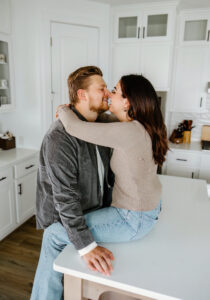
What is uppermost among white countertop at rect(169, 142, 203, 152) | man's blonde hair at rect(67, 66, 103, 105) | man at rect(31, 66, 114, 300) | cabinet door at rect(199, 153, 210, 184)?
man's blonde hair at rect(67, 66, 103, 105)

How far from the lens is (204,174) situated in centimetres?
328

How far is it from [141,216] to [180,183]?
2.77ft

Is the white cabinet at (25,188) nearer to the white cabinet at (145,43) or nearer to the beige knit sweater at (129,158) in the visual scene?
the white cabinet at (145,43)

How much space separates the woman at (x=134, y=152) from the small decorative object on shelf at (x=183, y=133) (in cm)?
248

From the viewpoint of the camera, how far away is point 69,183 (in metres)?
1.24

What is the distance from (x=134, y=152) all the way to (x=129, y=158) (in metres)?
0.04

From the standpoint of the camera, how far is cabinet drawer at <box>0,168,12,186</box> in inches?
98.8

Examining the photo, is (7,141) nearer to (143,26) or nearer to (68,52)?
(68,52)

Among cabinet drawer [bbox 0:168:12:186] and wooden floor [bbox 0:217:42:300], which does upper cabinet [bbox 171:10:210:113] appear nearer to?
cabinet drawer [bbox 0:168:12:186]

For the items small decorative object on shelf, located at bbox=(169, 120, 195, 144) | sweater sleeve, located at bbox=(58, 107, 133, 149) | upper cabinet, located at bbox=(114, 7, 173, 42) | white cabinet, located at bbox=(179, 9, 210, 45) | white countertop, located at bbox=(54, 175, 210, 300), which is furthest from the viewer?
small decorative object on shelf, located at bbox=(169, 120, 195, 144)

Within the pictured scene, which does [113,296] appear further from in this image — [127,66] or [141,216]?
[127,66]

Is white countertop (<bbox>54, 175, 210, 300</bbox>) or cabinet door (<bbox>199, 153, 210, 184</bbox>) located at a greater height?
white countertop (<bbox>54, 175, 210, 300</bbox>)

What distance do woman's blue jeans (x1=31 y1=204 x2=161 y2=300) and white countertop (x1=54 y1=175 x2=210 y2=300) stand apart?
5 cm

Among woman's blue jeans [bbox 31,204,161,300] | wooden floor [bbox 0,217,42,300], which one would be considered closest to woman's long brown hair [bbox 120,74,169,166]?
woman's blue jeans [bbox 31,204,161,300]
